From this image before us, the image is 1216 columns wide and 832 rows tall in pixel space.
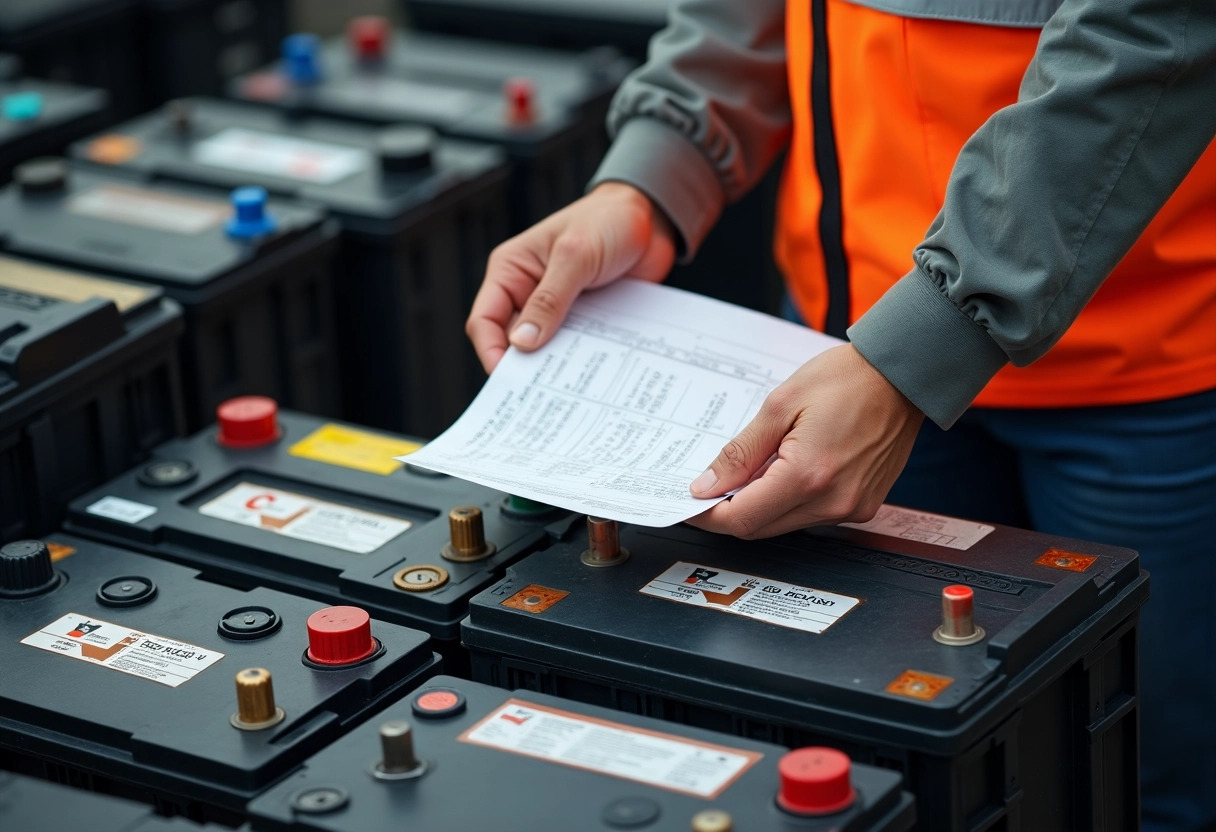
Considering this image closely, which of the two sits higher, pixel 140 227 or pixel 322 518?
pixel 140 227

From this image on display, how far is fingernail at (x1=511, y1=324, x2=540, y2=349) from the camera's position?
1670mm

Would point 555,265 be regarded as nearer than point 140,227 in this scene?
Yes

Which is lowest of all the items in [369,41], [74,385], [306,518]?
[306,518]

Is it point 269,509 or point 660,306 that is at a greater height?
point 660,306

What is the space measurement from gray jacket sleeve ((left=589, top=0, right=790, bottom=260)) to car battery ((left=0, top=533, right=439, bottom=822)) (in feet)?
2.08

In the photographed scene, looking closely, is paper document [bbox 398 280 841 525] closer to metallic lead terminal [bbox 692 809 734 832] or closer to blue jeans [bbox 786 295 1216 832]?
blue jeans [bbox 786 295 1216 832]

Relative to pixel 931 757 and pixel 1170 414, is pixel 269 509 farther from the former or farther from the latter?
pixel 1170 414

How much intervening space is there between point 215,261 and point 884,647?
119 cm

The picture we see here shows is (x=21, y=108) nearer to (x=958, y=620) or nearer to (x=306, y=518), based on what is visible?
(x=306, y=518)

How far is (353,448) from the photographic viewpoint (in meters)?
1.82

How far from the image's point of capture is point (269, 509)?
169 centimetres

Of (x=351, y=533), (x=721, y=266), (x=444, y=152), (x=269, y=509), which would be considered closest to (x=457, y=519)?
(x=351, y=533)

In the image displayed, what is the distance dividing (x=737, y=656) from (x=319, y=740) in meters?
0.33

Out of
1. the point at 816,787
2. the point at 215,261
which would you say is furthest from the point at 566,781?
the point at 215,261
